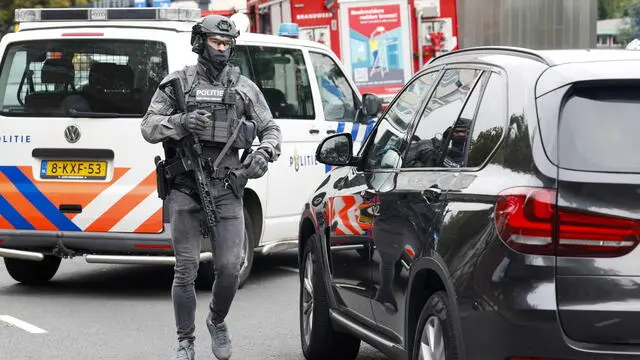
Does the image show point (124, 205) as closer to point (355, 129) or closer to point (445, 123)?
point (355, 129)

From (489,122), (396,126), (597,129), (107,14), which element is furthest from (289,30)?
(597,129)

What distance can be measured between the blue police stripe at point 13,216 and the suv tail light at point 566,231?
626 centimetres

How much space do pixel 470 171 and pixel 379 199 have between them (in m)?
1.07

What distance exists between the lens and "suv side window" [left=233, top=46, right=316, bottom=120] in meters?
10.9

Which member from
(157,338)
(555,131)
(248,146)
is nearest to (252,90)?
(248,146)

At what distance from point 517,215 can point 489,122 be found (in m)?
0.66

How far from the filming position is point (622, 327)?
14.3 feet

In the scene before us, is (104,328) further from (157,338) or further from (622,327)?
(622,327)

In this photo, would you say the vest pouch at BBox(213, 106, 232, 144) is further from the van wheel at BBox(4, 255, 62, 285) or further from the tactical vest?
the van wheel at BBox(4, 255, 62, 285)

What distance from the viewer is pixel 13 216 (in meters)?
10.1

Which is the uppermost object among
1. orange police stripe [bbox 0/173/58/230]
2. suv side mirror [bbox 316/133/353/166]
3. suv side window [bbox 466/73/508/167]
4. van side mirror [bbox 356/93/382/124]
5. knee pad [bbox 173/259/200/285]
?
suv side window [bbox 466/73/508/167]

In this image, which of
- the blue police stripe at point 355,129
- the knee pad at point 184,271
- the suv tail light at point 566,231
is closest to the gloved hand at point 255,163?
the knee pad at point 184,271

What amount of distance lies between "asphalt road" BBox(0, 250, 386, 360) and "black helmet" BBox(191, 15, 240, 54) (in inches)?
71.0

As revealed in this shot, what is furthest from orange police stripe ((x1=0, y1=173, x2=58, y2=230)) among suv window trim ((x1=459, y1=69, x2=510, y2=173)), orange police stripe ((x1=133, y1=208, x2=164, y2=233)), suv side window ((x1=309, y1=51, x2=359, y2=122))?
suv window trim ((x1=459, y1=69, x2=510, y2=173))
